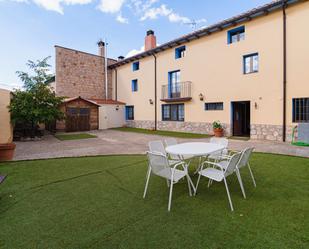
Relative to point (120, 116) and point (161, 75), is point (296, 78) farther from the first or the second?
point (120, 116)

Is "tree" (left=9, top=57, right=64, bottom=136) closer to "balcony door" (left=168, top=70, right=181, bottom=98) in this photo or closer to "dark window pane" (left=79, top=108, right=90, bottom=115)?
"dark window pane" (left=79, top=108, right=90, bottom=115)

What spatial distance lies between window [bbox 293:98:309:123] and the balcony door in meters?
6.79

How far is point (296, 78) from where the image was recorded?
8172 millimetres

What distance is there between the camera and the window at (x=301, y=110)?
802cm

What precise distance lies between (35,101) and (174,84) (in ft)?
29.1

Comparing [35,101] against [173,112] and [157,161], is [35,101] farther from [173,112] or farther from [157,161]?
[157,161]

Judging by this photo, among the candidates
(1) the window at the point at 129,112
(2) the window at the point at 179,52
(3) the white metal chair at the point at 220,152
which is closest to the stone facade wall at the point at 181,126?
(1) the window at the point at 129,112

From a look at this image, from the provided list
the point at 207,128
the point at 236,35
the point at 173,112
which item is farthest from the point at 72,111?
the point at 236,35

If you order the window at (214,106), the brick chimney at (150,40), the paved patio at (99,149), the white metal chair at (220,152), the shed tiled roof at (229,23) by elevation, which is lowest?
the paved patio at (99,149)

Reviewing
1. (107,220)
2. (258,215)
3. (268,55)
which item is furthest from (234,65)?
(107,220)

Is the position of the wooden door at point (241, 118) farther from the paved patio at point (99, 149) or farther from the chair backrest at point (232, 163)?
the chair backrest at point (232, 163)

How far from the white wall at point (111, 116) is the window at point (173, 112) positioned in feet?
16.7

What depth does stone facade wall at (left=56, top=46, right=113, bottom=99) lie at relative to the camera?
1578 cm

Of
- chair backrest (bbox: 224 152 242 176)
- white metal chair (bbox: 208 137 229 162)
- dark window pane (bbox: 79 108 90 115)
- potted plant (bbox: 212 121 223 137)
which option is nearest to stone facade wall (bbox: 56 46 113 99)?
dark window pane (bbox: 79 108 90 115)
